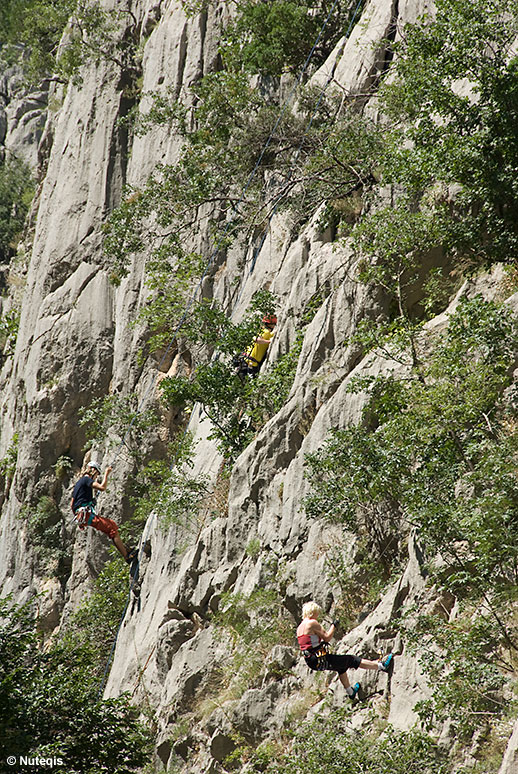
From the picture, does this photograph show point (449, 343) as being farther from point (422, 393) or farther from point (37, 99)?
point (37, 99)

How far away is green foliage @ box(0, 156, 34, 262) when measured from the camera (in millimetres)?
33719

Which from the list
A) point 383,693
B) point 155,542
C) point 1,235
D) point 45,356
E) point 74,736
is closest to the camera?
point 383,693

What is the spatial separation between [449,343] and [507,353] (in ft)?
2.43

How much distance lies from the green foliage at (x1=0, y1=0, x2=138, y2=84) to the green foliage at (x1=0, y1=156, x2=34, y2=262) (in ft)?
23.2

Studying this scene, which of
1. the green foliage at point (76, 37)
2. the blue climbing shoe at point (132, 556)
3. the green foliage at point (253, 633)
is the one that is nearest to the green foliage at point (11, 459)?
the blue climbing shoe at point (132, 556)

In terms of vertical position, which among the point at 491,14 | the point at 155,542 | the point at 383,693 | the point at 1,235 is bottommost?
the point at 155,542

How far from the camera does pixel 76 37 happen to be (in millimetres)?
25250

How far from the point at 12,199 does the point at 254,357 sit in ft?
85.1

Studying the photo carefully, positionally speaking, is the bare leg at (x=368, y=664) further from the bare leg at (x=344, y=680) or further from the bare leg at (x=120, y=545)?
the bare leg at (x=120, y=545)

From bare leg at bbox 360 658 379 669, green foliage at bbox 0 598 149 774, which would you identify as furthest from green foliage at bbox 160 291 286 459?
bare leg at bbox 360 658 379 669

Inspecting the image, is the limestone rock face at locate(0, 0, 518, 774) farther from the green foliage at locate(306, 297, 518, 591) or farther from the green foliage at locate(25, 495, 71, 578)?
the green foliage at locate(306, 297, 518, 591)

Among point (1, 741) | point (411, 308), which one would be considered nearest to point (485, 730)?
point (1, 741)

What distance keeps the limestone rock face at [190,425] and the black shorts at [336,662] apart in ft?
0.83

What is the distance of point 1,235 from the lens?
33781 millimetres
